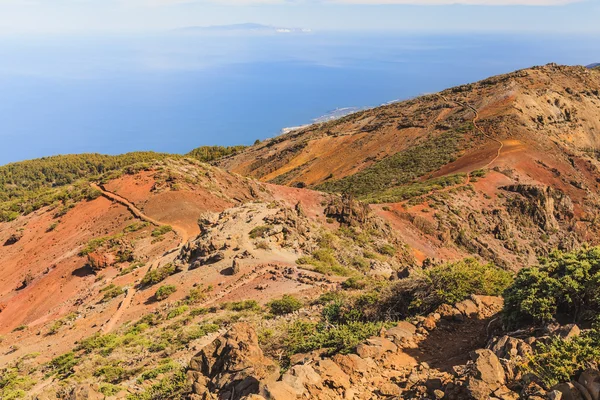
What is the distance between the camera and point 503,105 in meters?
47.4

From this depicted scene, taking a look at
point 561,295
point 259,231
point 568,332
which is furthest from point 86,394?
point 259,231

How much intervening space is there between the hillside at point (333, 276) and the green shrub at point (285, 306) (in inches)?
1.7

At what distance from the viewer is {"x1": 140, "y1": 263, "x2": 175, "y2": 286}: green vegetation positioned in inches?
688

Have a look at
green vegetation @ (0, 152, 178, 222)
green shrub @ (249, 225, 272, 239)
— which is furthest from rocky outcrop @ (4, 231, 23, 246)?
green shrub @ (249, 225, 272, 239)

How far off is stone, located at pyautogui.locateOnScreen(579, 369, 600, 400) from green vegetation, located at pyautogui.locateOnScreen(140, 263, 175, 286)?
15.2m

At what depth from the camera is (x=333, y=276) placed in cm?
1619

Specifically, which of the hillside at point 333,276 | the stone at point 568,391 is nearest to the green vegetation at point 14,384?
the hillside at point 333,276

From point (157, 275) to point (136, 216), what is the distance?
826 centimetres

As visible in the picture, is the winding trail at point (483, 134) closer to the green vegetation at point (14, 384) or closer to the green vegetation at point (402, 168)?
the green vegetation at point (402, 168)

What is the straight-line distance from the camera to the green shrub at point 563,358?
5.47m

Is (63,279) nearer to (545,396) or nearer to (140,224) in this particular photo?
(140,224)

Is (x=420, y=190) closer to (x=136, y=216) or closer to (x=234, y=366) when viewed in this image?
(x=136, y=216)

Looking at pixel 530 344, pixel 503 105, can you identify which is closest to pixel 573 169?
pixel 503 105

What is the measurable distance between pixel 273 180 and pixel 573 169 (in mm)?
31385
